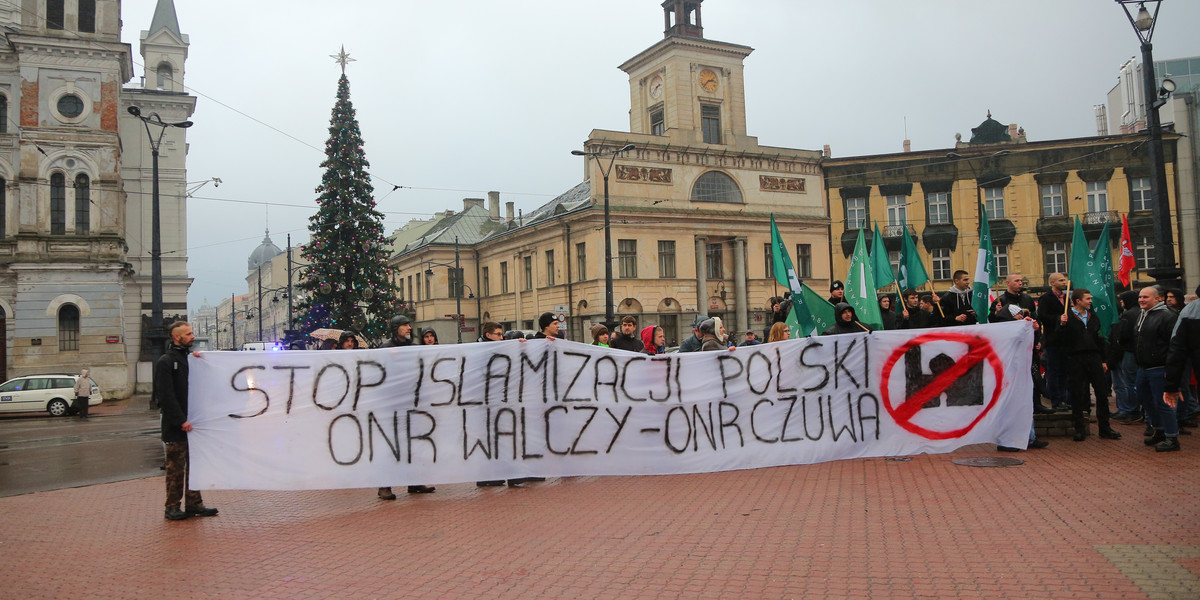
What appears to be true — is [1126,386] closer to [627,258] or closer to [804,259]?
[627,258]

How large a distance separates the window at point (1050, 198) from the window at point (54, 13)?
51.1m

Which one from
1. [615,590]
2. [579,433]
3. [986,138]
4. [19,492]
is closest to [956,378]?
[579,433]

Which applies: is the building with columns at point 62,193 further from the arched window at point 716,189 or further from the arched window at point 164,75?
the arched window at point 716,189

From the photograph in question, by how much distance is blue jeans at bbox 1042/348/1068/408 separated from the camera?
11391mm

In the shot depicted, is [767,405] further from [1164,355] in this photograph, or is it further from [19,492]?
[19,492]

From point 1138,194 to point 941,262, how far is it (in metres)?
11.5

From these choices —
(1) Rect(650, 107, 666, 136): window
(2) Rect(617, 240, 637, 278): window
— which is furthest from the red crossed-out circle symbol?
(1) Rect(650, 107, 666, 136): window

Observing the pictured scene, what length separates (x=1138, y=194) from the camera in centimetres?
4975

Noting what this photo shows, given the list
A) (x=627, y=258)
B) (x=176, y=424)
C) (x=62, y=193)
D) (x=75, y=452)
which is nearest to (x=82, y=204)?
(x=62, y=193)

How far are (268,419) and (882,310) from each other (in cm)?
940

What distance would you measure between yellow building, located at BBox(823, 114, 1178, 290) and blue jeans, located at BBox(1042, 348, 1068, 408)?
126 ft

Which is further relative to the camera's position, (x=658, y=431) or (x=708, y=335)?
(x=708, y=335)

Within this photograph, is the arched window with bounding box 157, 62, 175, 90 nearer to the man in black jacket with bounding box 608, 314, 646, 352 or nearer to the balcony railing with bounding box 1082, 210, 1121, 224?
the man in black jacket with bounding box 608, 314, 646, 352

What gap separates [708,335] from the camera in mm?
11227
